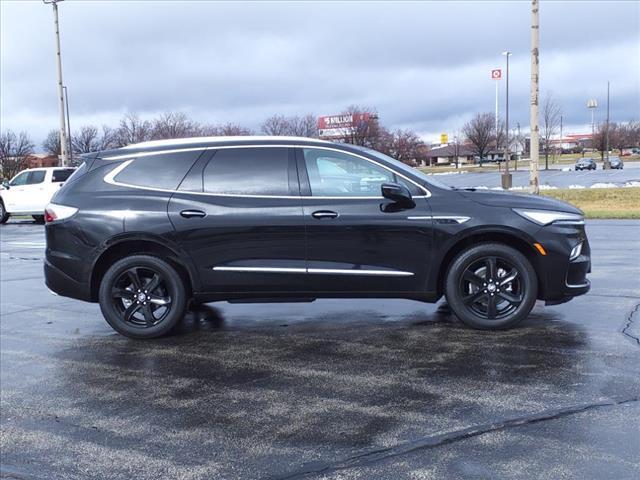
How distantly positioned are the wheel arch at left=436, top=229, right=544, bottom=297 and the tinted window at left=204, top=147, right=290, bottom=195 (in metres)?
1.60

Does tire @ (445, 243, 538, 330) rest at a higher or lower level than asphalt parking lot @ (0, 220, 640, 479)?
higher

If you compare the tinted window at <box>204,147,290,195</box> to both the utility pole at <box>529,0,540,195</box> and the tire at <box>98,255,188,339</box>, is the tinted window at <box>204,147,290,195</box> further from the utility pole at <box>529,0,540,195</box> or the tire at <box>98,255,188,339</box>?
the utility pole at <box>529,0,540,195</box>

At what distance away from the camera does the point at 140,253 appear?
609cm

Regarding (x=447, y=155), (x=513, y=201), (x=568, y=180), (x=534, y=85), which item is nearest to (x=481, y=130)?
(x=447, y=155)

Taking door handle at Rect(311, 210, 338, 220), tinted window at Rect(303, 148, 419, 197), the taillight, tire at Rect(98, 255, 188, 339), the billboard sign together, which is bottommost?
tire at Rect(98, 255, 188, 339)

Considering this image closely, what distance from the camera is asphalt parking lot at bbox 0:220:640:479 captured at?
139 inches

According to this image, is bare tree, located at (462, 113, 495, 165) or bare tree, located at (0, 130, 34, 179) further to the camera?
bare tree, located at (462, 113, 495, 165)

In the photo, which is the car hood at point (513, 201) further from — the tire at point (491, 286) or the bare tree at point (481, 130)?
the bare tree at point (481, 130)

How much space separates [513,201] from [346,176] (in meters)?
1.55

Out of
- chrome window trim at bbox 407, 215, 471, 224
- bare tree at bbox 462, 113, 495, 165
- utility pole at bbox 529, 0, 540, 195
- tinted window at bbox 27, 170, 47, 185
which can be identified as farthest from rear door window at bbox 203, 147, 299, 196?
bare tree at bbox 462, 113, 495, 165

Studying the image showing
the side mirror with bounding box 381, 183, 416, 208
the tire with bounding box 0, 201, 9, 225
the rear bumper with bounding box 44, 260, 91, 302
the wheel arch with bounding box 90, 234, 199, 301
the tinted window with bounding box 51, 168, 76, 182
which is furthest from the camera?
the tire with bounding box 0, 201, 9, 225

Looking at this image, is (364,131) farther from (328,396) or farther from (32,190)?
(328,396)

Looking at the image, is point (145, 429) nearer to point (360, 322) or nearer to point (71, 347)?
point (71, 347)

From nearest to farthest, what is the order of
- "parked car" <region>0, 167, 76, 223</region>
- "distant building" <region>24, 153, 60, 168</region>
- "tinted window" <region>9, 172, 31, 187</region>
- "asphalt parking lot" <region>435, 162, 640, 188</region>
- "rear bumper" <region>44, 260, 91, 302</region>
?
"rear bumper" <region>44, 260, 91, 302</region> → "parked car" <region>0, 167, 76, 223</region> → "tinted window" <region>9, 172, 31, 187</region> → "asphalt parking lot" <region>435, 162, 640, 188</region> → "distant building" <region>24, 153, 60, 168</region>
